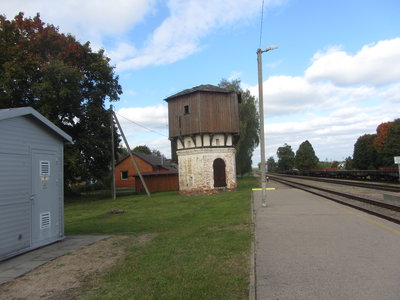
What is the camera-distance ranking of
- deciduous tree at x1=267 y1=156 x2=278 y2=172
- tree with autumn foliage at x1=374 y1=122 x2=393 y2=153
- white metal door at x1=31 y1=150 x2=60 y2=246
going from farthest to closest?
deciduous tree at x1=267 y1=156 x2=278 y2=172
tree with autumn foliage at x1=374 y1=122 x2=393 y2=153
white metal door at x1=31 y1=150 x2=60 y2=246

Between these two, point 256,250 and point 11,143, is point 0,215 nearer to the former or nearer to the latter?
point 11,143

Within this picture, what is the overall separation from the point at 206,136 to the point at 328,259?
22.4 meters

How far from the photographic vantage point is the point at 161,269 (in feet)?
19.9

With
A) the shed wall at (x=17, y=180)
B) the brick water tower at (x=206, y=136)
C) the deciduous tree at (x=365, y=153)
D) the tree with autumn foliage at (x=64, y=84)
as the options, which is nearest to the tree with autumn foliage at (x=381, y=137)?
the deciduous tree at (x=365, y=153)

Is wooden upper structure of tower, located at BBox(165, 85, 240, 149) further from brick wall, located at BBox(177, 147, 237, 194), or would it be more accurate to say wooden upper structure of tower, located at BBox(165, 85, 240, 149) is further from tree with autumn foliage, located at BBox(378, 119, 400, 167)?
tree with autumn foliage, located at BBox(378, 119, 400, 167)

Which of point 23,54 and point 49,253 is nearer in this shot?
point 49,253

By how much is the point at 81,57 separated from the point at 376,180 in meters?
33.2

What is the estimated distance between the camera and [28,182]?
8297mm

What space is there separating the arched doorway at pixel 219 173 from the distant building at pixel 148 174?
41.9 feet

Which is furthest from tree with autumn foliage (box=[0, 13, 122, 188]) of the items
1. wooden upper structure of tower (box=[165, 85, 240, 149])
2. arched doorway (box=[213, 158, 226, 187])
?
arched doorway (box=[213, 158, 226, 187])

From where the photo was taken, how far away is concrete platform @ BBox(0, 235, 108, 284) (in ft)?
21.2

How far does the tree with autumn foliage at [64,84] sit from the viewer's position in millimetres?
26984

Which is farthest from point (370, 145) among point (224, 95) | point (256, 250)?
point (256, 250)

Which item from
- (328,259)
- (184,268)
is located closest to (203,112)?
(328,259)
